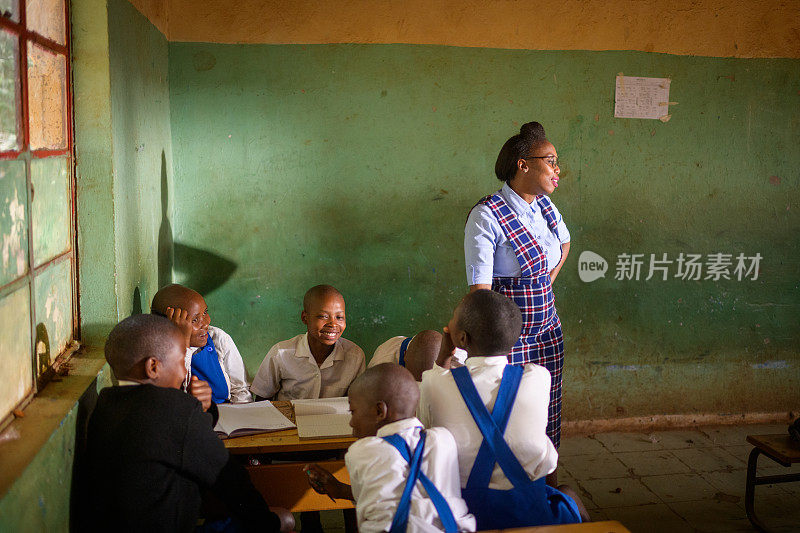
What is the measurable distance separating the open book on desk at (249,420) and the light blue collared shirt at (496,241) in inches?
34.5

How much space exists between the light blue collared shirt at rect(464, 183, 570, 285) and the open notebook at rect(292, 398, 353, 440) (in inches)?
27.4

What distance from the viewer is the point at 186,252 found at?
3592 millimetres

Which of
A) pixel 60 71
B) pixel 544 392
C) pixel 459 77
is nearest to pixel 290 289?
pixel 459 77

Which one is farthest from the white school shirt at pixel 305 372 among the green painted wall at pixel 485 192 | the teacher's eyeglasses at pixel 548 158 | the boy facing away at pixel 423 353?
the teacher's eyeglasses at pixel 548 158

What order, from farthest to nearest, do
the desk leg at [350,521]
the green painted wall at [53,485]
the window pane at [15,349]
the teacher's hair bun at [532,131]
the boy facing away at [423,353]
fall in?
the teacher's hair bun at [532,131], the boy facing away at [423,353], the desk leg at [350,521], the window pane at [15,349], the green painted wall at [53,485]

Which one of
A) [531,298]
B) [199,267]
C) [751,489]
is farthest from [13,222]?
[751,489]

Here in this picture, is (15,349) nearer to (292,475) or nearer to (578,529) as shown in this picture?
(292,475)

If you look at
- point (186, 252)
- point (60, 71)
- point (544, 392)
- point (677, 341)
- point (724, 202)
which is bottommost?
point (677, 341)

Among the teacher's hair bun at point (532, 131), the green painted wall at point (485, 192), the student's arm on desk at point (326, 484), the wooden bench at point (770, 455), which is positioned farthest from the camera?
the green painted wall at point (485, 192)

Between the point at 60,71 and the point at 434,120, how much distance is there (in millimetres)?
2009

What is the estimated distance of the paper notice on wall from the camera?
383 cm

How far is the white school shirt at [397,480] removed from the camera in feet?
5.18

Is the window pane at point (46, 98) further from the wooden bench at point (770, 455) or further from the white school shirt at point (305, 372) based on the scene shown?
the wooden bench at point (770, 455)

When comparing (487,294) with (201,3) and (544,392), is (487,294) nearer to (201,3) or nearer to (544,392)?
(544,392)
